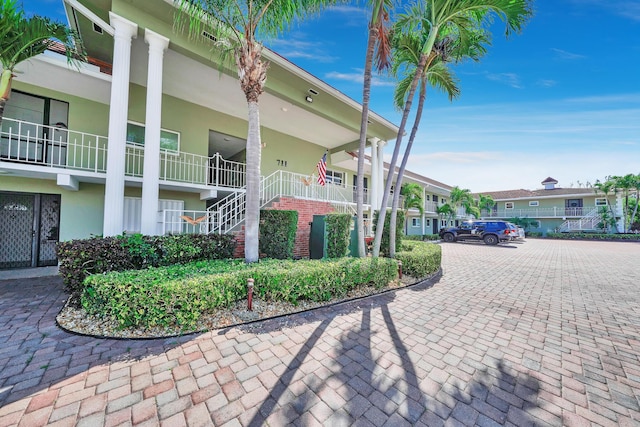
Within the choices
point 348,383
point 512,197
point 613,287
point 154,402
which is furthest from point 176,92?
point 512,197

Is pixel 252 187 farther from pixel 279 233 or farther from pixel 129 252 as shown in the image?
pixel 129 252

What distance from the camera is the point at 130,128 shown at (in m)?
8.68

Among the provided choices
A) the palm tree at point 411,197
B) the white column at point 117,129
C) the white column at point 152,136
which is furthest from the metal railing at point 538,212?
the white column at point 117,129

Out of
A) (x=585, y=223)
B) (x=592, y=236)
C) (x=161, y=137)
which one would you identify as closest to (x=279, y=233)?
(x=161, y=137)

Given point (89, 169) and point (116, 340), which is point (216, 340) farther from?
point (89, 169)

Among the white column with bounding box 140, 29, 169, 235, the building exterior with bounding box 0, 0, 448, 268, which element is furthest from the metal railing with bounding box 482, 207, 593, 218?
the white column with bounding box 140, 29, 169, 235

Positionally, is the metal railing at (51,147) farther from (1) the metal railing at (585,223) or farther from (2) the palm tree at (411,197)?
(1) the metal railing at (585,223)

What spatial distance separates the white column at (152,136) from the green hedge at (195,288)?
2248mm

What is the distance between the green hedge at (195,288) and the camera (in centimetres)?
362

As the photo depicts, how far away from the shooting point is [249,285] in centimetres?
442

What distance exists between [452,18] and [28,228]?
14.2 meters

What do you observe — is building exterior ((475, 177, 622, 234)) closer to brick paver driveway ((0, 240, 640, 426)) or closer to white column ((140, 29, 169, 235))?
brick paver driveway ((0, 240, 640, 426))

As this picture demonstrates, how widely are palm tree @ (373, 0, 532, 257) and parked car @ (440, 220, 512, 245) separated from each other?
16796 millimetres

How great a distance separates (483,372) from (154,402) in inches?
148
